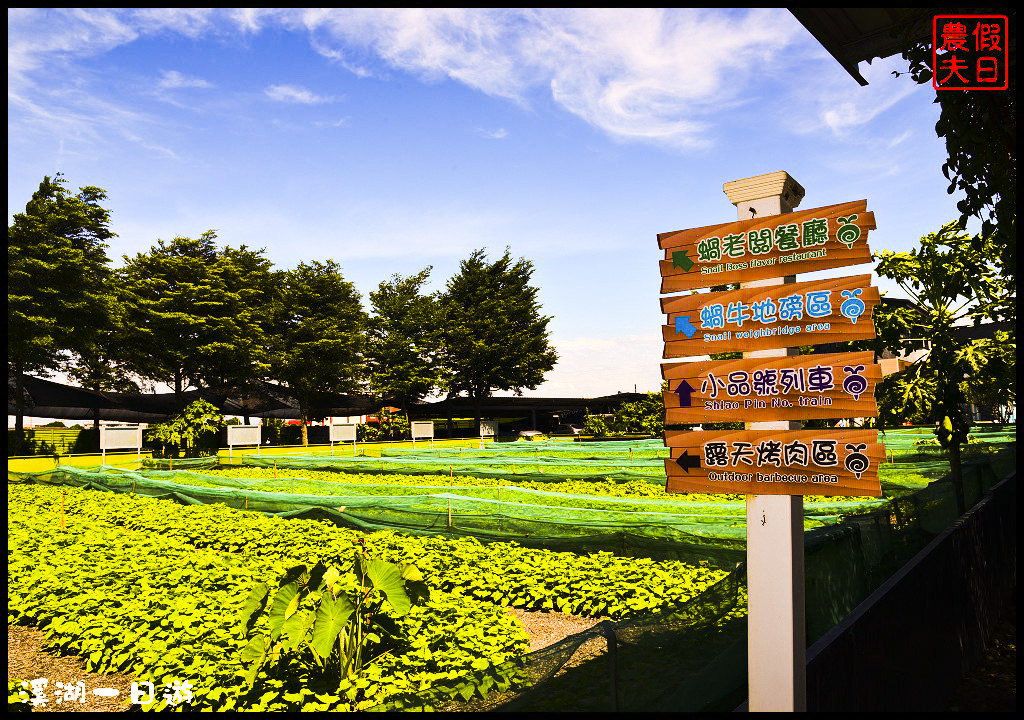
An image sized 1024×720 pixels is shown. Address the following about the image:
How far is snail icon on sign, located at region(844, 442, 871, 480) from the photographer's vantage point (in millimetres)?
3189

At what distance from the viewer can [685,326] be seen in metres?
3.63

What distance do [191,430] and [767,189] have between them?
3183 centimetres

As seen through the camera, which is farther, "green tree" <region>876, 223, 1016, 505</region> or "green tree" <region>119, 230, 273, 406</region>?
"green tree" <region>119, 230, 273, 406</region>

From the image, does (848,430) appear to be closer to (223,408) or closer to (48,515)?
(48,515)

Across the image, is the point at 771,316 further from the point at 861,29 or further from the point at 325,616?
the point at 325,616

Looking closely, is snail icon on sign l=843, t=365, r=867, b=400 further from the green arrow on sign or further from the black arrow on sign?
the green arrow on sign

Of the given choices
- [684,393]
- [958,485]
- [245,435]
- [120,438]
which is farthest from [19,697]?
[245,435]

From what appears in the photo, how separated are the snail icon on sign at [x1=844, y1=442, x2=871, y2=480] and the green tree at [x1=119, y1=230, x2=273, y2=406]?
4619 centimetres

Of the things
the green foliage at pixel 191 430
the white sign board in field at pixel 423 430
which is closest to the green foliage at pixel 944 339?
the green foliage at pixel 191 430

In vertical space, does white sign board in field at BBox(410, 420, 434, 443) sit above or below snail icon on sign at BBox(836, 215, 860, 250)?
below

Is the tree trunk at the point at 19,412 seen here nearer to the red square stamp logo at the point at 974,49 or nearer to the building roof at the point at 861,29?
the building roof at the point at 861,29

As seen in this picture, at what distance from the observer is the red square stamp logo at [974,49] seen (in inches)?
162

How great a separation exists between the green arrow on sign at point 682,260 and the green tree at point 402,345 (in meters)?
53.2

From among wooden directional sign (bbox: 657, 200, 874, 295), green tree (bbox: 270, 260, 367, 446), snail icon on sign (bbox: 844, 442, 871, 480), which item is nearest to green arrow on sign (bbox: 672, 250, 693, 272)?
wooden directional sign (bbox: 657, 200, 874, 295)
